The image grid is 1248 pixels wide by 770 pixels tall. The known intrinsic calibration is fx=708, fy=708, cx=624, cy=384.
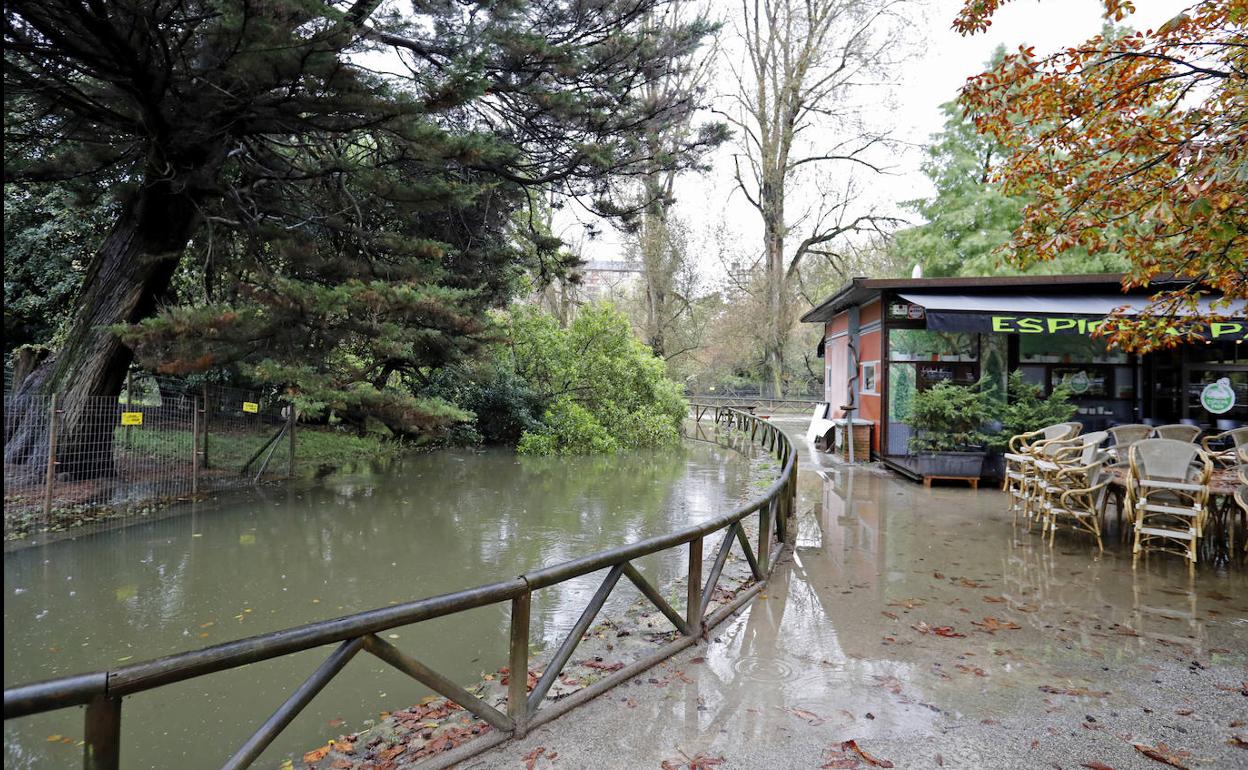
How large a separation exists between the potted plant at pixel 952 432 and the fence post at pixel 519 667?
9.11 meters

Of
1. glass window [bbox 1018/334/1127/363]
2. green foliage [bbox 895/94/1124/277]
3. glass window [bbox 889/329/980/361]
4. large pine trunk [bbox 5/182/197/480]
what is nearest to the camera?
large pine trunk [bbox 5/182/197/480]

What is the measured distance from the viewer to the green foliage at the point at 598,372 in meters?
18.8

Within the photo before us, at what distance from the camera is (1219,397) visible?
1199cm

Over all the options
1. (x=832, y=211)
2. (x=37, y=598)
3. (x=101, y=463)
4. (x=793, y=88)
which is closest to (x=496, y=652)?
(x=37, y=598)

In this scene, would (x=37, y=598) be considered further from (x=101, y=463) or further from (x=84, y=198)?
(x=84, y=198)

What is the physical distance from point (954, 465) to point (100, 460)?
41.2ft

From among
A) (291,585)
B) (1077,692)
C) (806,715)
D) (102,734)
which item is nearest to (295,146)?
(291,585)

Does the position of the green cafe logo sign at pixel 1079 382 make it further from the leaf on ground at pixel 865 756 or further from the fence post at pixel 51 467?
the fence post at pixel 51 467

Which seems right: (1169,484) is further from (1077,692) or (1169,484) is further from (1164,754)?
(1164,754)

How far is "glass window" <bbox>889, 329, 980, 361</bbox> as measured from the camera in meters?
13.0

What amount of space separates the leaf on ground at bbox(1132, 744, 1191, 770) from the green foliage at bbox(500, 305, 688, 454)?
1496cm

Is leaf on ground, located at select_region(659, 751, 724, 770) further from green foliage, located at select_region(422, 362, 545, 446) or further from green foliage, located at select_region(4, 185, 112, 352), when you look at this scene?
green foliage, located at select_region(4, 185, 112, 352)

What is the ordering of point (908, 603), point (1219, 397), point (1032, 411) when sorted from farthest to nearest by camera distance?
point (1219, 397), point (1032, 411), point (908, 603)

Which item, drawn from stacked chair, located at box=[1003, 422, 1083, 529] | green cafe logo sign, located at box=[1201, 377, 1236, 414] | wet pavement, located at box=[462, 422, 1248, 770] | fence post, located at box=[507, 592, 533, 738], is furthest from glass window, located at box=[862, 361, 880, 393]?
fence post, located at box=[507, 592, 533, 738]
